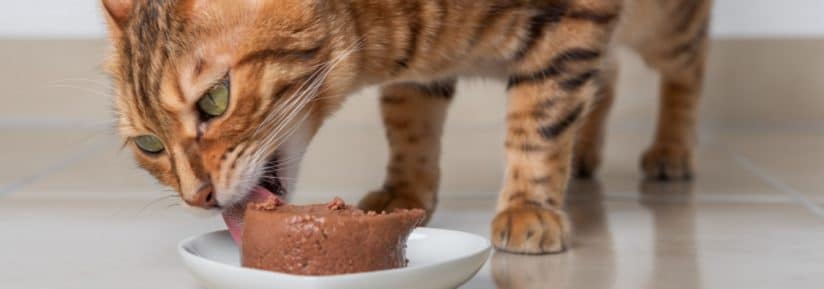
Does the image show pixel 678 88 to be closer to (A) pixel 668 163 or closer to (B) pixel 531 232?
(A) pixel 668 163

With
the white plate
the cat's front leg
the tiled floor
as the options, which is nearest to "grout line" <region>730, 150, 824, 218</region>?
the tiled floor

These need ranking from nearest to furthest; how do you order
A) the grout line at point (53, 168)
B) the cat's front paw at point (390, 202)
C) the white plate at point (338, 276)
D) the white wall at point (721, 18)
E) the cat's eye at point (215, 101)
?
the white plate at point (338, 276)
the cat's eye at point (215, 101)
the cat's front paw at point (390, 202)
the grout line at point (53, 168)
the white wall at point (721, 18)

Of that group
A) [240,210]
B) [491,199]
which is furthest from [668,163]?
[240,210]

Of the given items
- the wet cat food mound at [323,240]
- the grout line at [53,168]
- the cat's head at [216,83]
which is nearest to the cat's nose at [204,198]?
the cat's head at [216,83]

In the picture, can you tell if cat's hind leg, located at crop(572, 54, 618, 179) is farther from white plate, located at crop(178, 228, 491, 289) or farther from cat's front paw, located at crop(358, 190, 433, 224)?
white plate, located at crop(178, 228, 491, 289)

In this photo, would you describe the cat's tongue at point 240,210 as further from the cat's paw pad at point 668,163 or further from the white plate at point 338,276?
the cat's paw pad at point 668,163

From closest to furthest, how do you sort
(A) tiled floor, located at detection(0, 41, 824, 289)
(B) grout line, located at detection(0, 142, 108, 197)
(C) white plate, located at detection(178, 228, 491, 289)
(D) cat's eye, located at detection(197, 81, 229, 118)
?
(C) white plate, located at detection(178, 228, 491, 289)
(D) cat's eye, located at detection(197, 81, 229, 118)
(A) tiled floor, located at detection(0, 41, 824, 289)
(B) grout line, located at detection(0, 142, 108, 197)

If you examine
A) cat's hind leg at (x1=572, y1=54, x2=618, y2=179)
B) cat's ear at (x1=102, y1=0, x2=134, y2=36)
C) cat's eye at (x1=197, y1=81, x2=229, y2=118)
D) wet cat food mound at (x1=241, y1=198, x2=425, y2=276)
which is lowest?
cat's hind leg at (x1=572, y1=54, x2=618, y2=179)
